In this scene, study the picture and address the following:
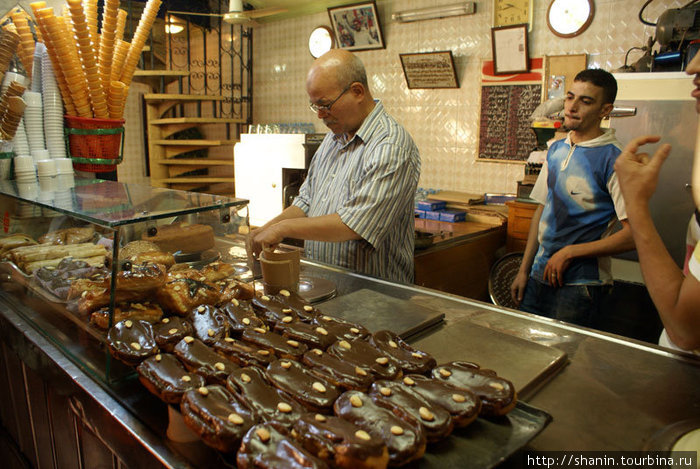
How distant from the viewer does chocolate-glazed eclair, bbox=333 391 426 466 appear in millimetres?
758

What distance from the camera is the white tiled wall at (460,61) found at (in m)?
3.90

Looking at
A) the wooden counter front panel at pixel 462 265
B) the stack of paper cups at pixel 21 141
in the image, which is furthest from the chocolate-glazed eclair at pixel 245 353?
the wooden counter front panel at pixel 462 265

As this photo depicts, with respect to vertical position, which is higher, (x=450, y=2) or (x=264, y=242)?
(x=450, y=2)

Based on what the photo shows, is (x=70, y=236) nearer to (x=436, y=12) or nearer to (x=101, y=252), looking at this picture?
(x=101, y=252)

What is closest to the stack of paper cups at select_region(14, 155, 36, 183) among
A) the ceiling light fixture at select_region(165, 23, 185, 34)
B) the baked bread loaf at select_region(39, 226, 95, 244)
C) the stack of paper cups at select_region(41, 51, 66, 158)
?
the stack of paper cups at select_region(41, 51, 66, 158)

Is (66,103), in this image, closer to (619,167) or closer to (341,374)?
(341,374)

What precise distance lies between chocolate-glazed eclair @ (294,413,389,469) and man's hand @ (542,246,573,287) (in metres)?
1.95

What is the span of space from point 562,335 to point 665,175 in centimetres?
218

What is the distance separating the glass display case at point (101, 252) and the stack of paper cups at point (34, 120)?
0.54 meters

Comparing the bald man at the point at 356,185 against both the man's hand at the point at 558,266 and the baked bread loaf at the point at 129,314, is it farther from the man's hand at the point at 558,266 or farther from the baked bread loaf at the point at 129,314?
the man's hand at the point at 558,266

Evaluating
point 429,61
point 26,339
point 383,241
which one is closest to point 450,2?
A: point 429,61

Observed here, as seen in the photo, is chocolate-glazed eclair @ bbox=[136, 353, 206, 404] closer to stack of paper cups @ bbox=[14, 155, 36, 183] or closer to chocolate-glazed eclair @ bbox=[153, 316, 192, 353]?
chocolate-glazed eclair @ bbox=[153, 316, 192, 353]

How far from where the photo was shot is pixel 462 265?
380 centimetres

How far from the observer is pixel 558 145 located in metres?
2.61
